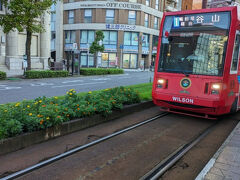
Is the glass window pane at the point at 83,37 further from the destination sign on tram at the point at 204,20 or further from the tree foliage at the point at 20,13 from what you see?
the destination sign on tram at the point at 204,20

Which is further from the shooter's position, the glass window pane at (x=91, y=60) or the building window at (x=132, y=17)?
the glass window pane at (x=91, y=60)

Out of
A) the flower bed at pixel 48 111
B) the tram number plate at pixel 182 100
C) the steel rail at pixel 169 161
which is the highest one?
the tram number plate at pixel 182 100

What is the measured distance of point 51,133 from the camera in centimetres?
564

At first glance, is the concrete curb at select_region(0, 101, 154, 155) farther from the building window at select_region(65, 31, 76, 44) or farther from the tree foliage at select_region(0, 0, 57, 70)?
the building window at select_region(65, 31, 76, 44)

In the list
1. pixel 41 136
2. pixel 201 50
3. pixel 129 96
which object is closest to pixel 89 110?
pixel 41 136

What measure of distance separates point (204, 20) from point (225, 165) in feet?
15.2

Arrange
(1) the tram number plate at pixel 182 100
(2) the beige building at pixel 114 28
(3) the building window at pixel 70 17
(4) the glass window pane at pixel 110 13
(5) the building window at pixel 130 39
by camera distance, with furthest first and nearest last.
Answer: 1. (3) the building window at pixel 70 17
2. (5) the building window at pixel 130 39
3. (4) the glass window pane at pixel 110 13
4. (2) the beige building at pixel 114 28
5. (1) the tram number plate at pixel 182 100

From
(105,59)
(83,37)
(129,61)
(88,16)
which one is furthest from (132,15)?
(83,37)

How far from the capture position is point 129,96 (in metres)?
9.02

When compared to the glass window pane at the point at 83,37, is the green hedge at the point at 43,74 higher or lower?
lower

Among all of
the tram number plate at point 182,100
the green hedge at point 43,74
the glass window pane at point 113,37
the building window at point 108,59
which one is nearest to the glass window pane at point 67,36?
the building window at point 108,59

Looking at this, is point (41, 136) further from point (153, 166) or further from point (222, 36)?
point (222, 36)

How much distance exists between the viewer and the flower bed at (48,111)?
495cm

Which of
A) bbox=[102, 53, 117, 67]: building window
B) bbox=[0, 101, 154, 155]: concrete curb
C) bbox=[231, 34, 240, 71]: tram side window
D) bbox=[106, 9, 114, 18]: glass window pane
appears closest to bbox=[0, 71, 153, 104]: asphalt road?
bbox=[0, 101, 154, 155]: concrete curb
